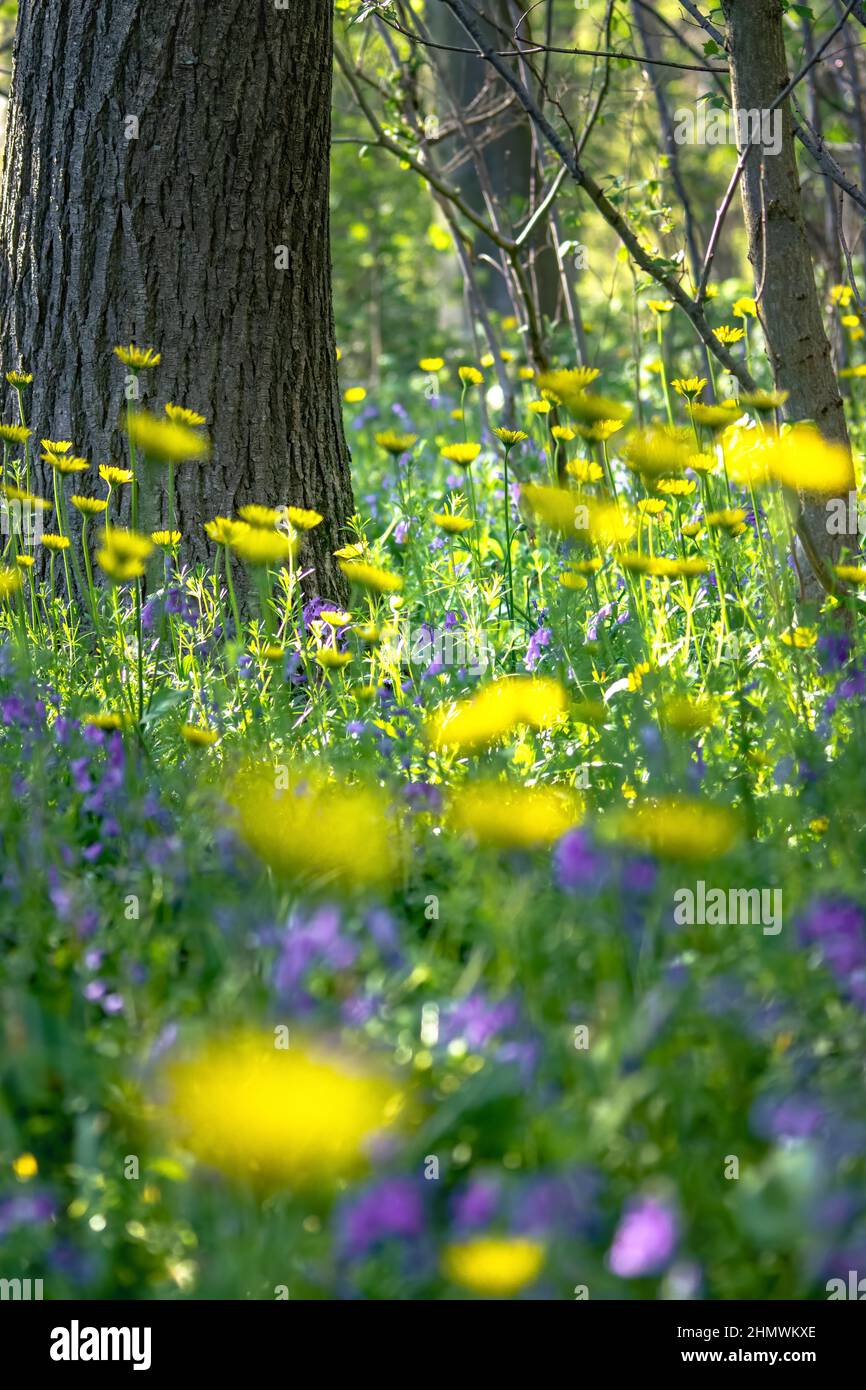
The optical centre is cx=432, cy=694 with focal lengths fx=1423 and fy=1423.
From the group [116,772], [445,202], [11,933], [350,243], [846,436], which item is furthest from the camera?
[350,243]

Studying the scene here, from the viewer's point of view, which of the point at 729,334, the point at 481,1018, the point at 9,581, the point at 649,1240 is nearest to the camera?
the point at 649,1240

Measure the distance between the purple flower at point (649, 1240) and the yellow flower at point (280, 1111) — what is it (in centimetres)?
26

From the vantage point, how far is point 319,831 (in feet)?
5.88

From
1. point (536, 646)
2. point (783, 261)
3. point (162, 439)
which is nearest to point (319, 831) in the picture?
point (162, 439)

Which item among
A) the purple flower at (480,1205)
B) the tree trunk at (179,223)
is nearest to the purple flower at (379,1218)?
the purple flower at (480,1205)

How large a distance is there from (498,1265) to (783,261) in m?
2.62

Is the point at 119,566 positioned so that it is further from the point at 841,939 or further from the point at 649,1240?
the point at 649,1240

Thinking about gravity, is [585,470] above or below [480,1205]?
above

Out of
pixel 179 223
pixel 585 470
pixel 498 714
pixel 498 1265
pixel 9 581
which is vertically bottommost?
pixel 498 1265

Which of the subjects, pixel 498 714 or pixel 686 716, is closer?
pixel 498 714

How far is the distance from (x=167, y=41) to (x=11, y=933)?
2423 mm
